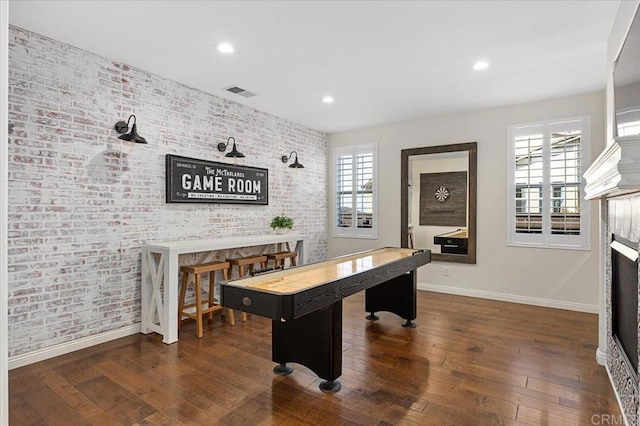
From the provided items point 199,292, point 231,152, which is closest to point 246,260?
point 199,292

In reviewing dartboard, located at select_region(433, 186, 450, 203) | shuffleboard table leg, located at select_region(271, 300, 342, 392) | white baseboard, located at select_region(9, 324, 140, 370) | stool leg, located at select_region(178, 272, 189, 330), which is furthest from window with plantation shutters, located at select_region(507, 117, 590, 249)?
white baseboard, located at select_region(9, 324, 140, 370)

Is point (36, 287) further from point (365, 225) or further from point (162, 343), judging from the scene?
point (365, 225)

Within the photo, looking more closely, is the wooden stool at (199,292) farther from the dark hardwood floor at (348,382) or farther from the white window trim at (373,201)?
the white window trim at (373,201)

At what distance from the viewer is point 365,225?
6445 mm

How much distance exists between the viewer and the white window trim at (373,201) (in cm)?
630

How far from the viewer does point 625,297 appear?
2338 mm

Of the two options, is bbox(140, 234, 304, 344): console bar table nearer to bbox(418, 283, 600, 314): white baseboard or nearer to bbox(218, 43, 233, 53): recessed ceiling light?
bbox(218, 43, 233, 53): recessed ceiling light

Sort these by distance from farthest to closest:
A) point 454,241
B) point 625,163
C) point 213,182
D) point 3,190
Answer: point 454,241 → point 213,182 → point 625,163 → point 3,190

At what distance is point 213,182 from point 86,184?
1.48 metres

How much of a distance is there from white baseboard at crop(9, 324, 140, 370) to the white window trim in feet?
12.5

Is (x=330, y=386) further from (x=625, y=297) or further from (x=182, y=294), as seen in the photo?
(x=182, y=294)

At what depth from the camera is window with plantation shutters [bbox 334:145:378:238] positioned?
6379mm

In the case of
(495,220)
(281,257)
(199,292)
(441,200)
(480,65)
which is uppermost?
(480,65)

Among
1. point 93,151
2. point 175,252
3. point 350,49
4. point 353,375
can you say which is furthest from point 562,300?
point 93,151
